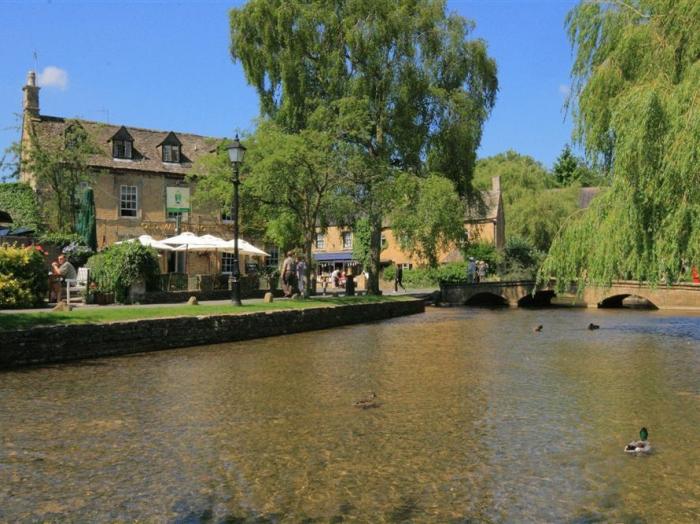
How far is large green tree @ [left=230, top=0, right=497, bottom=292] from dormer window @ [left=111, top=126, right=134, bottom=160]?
10.3m

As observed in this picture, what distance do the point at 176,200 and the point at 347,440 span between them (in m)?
34.8

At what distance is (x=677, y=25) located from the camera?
49.4 feet

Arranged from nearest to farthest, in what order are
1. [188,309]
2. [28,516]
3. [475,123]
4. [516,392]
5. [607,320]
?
[28,516]
[516,392]
[188,309]
[607,320]
[475,123]

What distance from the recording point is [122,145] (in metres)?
40.0

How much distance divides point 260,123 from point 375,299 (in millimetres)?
9763

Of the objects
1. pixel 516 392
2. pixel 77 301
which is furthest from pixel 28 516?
pixel 77 301

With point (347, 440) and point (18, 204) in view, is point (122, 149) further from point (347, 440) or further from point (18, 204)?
point (347, 440)

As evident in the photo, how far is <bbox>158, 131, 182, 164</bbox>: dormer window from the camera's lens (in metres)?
41.6

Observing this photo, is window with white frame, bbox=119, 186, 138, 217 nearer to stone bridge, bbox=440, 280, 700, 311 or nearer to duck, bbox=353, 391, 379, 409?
stone bridge, bbox=440, 280, 700, 311

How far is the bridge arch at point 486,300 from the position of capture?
43.8 meters

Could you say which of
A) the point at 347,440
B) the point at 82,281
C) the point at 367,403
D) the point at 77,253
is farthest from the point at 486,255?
the point at 347,440

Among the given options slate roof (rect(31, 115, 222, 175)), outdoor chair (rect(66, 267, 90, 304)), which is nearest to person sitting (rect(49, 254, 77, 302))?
outdoor chair (rect(66, 267, 90, 304))

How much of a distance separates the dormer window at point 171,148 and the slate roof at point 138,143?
0.23 m

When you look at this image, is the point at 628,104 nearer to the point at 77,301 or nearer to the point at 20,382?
the point at 20,382
